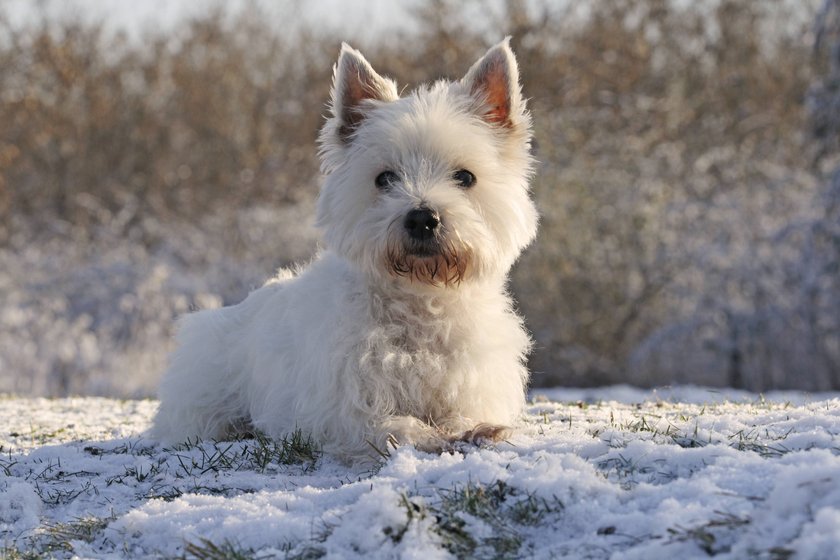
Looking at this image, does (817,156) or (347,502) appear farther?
(817,156)

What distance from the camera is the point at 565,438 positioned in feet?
14.1

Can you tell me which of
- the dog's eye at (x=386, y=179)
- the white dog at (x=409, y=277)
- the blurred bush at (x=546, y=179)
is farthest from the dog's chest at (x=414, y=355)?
the blurred bush at (x=546, y=179)

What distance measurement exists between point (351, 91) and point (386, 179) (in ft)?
2.12

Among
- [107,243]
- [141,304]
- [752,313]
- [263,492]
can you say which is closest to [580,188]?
[752,313]

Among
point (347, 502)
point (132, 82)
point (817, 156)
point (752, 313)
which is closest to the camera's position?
point (347, 502)

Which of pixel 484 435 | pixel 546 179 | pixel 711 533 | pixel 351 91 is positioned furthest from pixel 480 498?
pixel 546 179

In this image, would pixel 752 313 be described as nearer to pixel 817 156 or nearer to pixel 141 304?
pixel 817 156

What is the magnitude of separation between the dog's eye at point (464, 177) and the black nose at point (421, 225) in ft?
1.34

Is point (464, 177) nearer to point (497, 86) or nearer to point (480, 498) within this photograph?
point (497, 86)

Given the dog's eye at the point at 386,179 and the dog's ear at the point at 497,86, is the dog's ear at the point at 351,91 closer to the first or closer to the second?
the dog's eye at the point at 386,179

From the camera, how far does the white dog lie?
4.49m

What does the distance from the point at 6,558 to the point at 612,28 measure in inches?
553

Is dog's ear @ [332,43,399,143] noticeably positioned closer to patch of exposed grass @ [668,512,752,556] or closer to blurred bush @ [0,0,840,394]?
patch of exposed grass @ [668,512,752,556]

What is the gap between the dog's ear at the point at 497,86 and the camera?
16.8 feet
